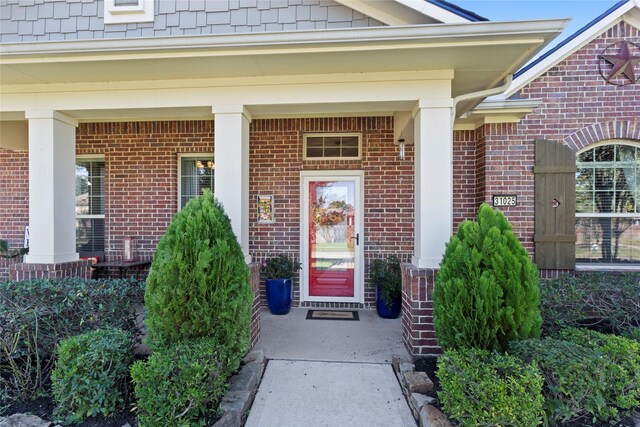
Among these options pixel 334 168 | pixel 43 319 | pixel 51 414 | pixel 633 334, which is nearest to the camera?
pixel 51 414

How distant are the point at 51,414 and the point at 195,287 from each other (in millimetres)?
1299

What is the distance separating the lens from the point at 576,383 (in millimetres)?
2023

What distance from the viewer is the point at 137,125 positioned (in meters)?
5.12

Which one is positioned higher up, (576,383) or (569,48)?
(569,48)

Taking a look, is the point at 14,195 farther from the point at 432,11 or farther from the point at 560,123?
the point at 560,123

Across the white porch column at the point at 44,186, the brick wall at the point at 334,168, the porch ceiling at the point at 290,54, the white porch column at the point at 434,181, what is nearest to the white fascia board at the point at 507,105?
the porch ceiling at the point at 290,54

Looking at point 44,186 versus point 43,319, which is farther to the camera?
point 44,186

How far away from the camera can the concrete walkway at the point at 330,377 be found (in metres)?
2.42

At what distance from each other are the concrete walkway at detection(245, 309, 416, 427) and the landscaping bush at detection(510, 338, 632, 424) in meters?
0.90

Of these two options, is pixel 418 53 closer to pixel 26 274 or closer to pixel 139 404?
pixel 139 404

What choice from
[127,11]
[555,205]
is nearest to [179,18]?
[127,11]

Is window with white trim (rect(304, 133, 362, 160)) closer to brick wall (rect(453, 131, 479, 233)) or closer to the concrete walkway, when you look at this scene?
brick wall (rect(453, 131, 479, 233))

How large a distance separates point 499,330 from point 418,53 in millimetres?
2304

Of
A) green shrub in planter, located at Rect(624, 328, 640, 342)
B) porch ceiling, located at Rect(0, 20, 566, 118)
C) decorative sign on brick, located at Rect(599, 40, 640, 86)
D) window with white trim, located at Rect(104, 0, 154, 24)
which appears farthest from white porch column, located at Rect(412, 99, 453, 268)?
window with white trim, located at Rect(104, 0, 154, 24)
